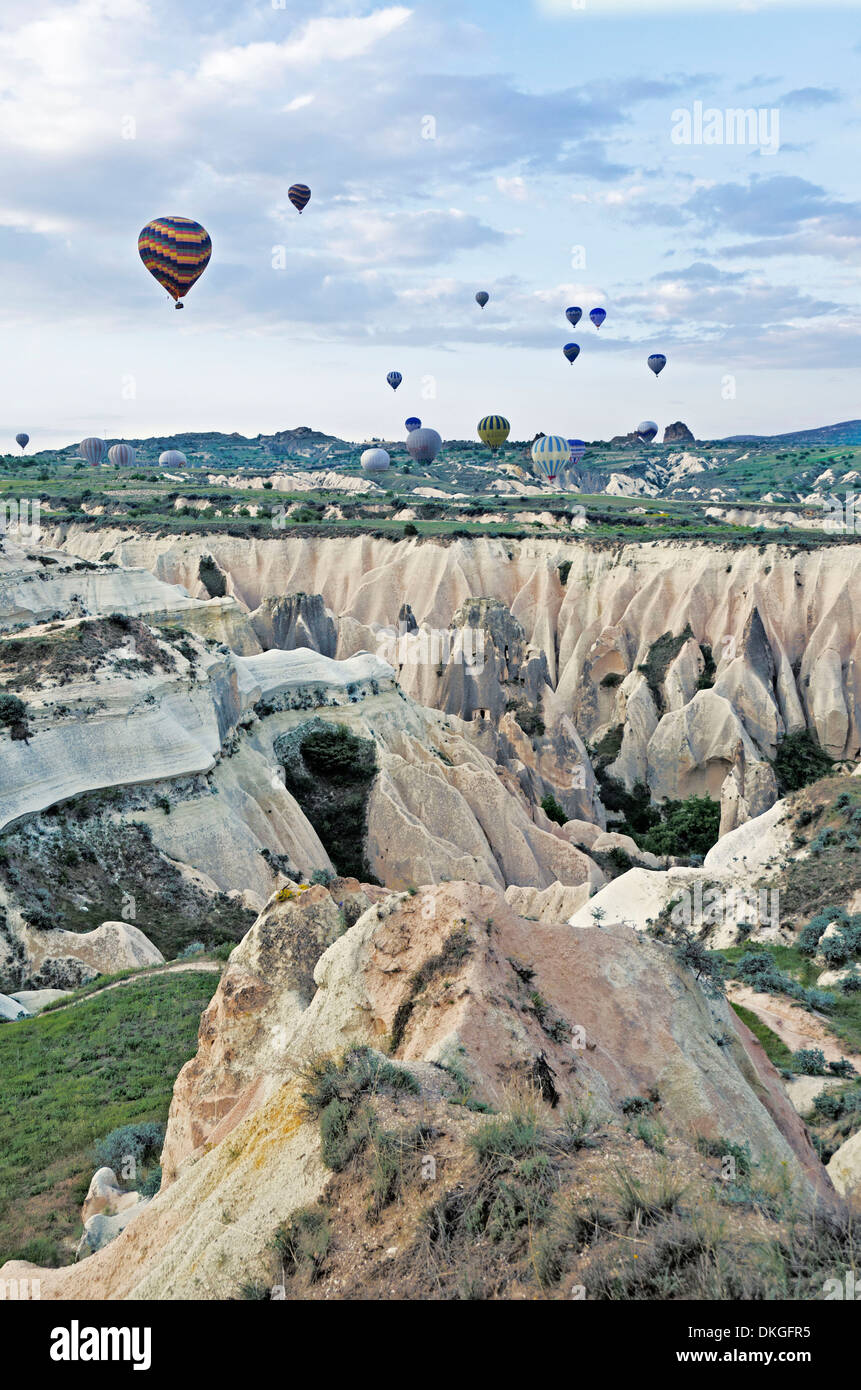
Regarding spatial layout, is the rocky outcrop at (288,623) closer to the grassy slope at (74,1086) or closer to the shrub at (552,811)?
the shrub at (552,811)

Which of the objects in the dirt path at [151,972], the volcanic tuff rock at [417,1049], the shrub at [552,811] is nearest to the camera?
the volcanic tuff rock at [417,1049]

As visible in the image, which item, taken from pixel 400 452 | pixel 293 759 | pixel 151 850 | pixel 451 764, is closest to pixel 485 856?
pixel 451 764

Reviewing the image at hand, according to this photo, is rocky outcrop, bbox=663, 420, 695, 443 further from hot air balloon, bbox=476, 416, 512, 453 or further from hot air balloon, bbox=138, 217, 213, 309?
hot air balloon, bbox=138, 217, 213, 309

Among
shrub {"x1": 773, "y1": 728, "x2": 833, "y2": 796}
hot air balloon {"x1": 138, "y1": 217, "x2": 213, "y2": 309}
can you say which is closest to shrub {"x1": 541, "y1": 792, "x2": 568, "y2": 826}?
shrub {"x1": 773, "y1": 728, "x2": 833, "y2": 796}

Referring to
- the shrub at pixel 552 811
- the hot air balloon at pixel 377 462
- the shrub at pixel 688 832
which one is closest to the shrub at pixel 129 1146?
the shrub at pixel 552 811

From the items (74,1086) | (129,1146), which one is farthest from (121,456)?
(129,1146)

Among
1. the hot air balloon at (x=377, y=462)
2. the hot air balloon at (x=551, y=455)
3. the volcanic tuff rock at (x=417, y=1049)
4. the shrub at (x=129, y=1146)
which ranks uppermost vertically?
the hot air balloon at (x=377, y=462)
